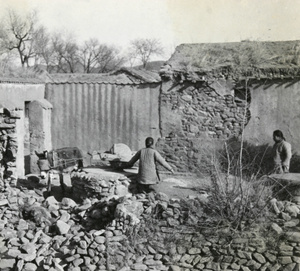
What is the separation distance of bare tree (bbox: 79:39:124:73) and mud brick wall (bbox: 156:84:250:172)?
2450 centimetres

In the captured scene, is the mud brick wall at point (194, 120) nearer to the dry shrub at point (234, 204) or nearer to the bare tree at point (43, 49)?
the dry shrub at point (234, 204)

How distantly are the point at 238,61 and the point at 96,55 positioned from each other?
2531 centimetres

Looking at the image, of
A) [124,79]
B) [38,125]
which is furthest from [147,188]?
[124,79]

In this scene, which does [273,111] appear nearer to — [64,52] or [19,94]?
[19,94]

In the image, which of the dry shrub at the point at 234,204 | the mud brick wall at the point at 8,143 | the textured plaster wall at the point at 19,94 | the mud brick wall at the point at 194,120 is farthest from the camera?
the textured plaster wall at the point at 19,94

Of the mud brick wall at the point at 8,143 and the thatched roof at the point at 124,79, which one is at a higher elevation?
the thatched roof at the point at 124,79

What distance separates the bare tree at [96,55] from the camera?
33.8m

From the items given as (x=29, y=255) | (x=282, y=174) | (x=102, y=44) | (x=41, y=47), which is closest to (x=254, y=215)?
(x=282, y=174)

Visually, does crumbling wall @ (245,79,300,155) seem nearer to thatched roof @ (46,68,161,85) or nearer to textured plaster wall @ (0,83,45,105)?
thatched roof @ (46,68,161,85)

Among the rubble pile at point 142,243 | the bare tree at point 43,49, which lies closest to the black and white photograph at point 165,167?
the rubble pile at point 142,243

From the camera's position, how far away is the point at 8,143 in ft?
30.8

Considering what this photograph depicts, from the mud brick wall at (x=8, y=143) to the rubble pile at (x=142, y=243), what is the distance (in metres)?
1.79

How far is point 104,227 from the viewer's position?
740 cm

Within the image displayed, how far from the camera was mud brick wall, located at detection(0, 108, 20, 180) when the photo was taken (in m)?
9.28
